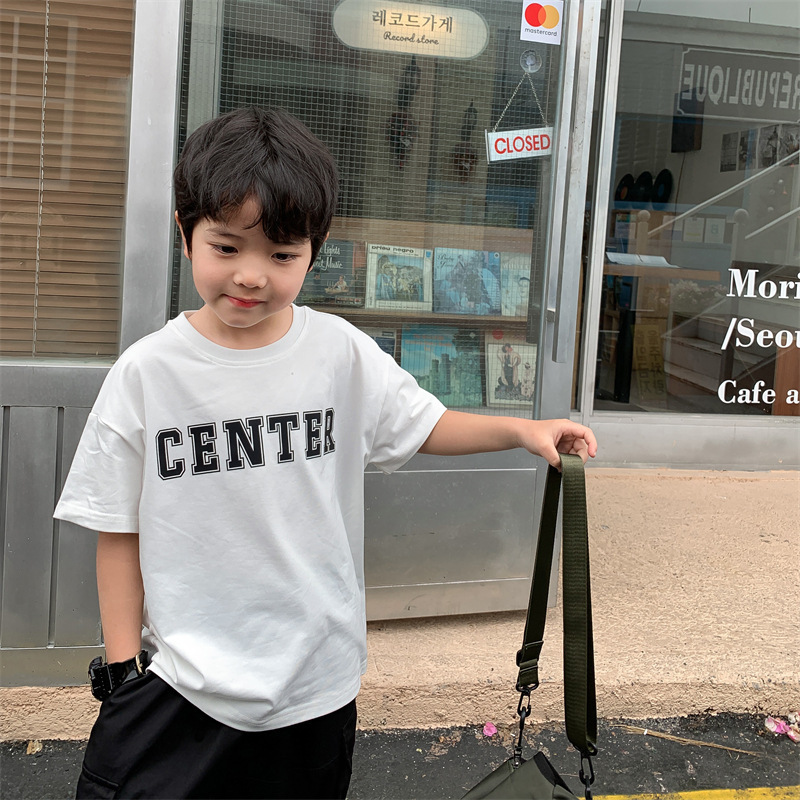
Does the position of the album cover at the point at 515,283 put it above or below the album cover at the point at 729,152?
below

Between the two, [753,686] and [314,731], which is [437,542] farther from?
[314,731]

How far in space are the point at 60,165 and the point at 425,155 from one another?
121 centimetres

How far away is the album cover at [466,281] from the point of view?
328 cm

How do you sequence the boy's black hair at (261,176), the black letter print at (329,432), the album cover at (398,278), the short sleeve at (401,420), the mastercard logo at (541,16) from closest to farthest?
1. the boy's black hair at (261,176)
2. the black letter print at (329,432)
3. the short sleeve at (401,420)
4. the mastercard logo at (541,16)
5. the album cover at (398,278)

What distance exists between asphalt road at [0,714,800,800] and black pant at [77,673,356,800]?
1120 millimetres

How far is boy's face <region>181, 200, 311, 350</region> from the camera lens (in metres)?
1.47

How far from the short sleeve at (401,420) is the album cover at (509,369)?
61.5 inches

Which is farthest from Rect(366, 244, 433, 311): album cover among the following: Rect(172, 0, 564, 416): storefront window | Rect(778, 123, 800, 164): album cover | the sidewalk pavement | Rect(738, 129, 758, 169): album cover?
Rect(778, 123, 800, 164): album cover

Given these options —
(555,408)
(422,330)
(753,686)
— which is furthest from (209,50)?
(753,686)

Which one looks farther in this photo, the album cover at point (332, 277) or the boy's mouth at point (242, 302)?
the album cover at point (332, 277)

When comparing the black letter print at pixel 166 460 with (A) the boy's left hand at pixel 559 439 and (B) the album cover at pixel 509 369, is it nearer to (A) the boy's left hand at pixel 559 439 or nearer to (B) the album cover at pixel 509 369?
(A) the boy's left hand at pixel 559 439

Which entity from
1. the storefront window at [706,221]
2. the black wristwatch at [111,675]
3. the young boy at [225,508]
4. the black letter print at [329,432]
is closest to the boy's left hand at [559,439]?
the young boy at [225,508]

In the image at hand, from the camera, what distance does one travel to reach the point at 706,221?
5.64 metres

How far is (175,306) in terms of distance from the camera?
289cm
